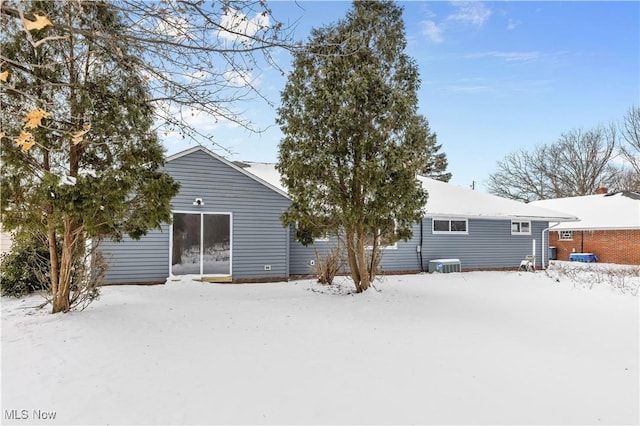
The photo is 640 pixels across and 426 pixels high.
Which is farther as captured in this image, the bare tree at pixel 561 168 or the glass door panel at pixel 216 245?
the bare tree at pixel 561 168

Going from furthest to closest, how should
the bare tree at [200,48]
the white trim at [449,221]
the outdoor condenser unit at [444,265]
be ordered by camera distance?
the white trim at [449,221] → the outdoor condenser unit at [444,265] → the bare tree at [200,48]

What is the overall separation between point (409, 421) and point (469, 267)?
42.5ft

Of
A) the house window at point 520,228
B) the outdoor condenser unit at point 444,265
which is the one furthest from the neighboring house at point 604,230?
the outdoor condenser unit at point 444,265

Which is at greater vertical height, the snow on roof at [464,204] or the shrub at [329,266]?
the snow on roof at [464,204]

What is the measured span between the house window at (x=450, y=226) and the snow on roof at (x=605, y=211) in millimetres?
8531

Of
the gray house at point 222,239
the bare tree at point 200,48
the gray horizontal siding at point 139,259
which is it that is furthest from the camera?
the gray house at point 222,239

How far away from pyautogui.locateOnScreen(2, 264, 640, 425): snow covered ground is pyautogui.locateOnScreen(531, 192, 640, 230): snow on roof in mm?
14428

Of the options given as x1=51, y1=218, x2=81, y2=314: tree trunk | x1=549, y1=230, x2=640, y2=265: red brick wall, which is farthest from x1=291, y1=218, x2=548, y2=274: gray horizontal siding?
x1=51, y1=218, x2=81, y2=314: tree trunk

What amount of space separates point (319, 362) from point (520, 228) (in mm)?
14535

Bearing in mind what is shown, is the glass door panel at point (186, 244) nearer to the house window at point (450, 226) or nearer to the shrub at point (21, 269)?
the shrub at point (21, 269)

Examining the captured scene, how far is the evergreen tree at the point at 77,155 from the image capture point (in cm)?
550

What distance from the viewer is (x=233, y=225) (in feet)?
36.5

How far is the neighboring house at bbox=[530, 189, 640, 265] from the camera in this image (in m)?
19.1

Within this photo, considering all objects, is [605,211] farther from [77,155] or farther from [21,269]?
[21,269]
